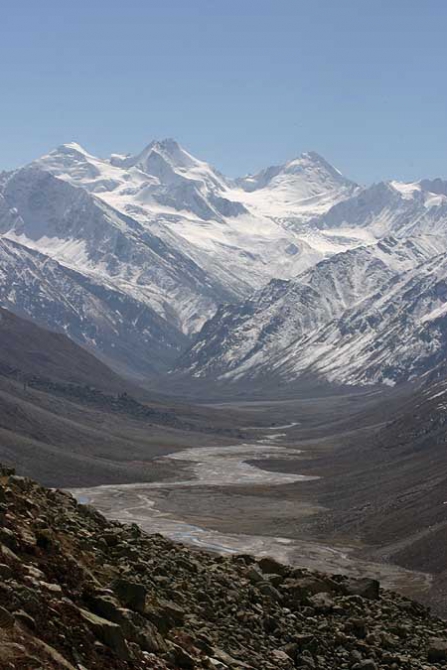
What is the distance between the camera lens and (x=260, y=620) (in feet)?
142

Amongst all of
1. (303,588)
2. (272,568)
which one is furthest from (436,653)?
(272,568)

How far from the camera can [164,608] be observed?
125 feet

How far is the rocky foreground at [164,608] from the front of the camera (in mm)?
29703

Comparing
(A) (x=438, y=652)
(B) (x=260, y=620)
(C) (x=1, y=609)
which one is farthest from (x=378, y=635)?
(C) (x=1, y=609)

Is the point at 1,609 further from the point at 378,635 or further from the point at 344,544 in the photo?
the point at 344,544

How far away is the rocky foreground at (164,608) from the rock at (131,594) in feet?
0.11

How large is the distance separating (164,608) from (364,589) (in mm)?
19502

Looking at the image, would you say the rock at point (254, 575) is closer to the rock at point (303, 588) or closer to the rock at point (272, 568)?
the rock at point (303, 588)

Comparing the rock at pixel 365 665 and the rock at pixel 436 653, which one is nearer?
the rock at pixel 365 665

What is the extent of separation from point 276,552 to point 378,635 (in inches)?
4359

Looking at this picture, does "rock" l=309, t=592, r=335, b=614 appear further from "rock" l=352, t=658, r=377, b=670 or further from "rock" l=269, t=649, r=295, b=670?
"rock" l=269, t=649, r=295, b=670

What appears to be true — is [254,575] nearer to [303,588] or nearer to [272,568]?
[303,588]

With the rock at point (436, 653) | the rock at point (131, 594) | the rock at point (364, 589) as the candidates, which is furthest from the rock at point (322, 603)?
the rock at point (131, 594)

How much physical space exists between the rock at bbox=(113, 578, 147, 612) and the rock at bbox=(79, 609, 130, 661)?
14.4 feet
